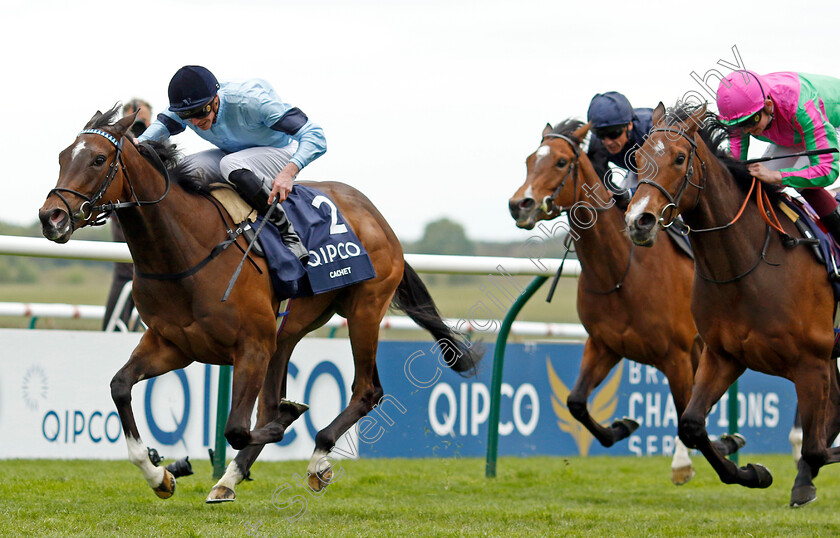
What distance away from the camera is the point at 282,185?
4824 millimetres

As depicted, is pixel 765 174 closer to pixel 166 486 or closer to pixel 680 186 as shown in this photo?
pixel 680 186

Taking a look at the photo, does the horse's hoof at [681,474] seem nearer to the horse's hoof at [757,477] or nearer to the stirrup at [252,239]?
the horse's hoof at [757,477]

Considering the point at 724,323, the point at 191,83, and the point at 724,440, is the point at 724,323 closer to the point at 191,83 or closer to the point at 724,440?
the point at 724,440

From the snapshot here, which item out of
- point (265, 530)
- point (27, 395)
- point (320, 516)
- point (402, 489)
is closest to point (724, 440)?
point (402, 489)

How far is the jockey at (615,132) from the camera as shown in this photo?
19.8ft

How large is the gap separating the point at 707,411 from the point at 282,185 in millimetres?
2115

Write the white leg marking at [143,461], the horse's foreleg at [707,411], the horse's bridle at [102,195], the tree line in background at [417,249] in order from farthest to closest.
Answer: the tree line in background at [417,249]
the horse's foreleg at [707,411]
the white leg marking at [143,461]
the horse's bridle at [102,195]

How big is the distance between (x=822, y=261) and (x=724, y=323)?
0.54 metres

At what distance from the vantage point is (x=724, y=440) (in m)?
5.79

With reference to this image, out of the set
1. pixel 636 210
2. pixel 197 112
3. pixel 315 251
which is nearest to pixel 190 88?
pixel 197 112

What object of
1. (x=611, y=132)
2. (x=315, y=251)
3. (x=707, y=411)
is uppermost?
(x=611, y=132)

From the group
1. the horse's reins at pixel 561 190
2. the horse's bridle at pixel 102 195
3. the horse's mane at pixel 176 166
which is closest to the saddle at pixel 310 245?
the horse's mane at pixel 176 166

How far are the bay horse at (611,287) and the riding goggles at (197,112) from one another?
175cm

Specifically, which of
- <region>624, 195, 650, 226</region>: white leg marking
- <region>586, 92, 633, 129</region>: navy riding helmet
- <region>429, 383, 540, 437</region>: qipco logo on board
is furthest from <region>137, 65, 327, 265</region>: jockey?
<region>429, 383, 540, 437</region>: qipco logo on board
